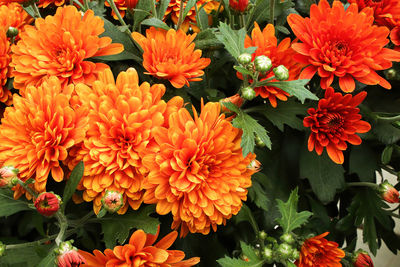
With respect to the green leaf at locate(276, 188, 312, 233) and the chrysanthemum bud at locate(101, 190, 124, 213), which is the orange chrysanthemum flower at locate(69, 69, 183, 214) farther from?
the green leaf at locate(276, 188, 312, 233)

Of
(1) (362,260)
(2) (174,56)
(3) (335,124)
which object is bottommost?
(1) (362,260)

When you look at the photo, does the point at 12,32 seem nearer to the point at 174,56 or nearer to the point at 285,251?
the point at 174,56

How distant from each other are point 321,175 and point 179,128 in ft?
1.01

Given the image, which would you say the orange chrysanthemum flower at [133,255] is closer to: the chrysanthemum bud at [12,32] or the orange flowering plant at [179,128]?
the orange flowering plant at [179,128]

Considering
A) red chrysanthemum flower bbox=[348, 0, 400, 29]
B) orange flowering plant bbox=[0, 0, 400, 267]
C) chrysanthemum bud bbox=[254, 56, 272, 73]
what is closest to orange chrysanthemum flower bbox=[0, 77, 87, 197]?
orange flowering plant bbox=[0, 0, 400, 267]

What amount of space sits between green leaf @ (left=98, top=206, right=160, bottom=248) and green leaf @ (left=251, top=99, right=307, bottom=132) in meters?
0.24

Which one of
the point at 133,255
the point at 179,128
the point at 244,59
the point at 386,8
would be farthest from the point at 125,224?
the point at 386,8

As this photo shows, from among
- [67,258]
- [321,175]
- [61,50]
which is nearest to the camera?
[67,258]

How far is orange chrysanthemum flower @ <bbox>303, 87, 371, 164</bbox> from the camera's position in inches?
20.6

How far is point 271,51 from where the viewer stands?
1.73ft

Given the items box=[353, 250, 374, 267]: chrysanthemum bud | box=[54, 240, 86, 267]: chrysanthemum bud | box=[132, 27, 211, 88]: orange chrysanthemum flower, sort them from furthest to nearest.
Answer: box=[353, 250, 374, 267]: chrysanthemum bud → box=[132, 27, 211, 88]: orange chrysanthemum flower → box=[54, 240, 86, 267]: chrysanthemum bud

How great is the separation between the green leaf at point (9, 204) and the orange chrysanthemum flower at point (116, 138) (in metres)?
0.11

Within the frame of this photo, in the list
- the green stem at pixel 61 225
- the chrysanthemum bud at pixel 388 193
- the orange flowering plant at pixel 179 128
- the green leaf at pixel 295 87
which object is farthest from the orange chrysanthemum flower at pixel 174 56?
the chrysanthemum bud at pixel 388 193

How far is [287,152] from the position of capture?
0.66 metres
